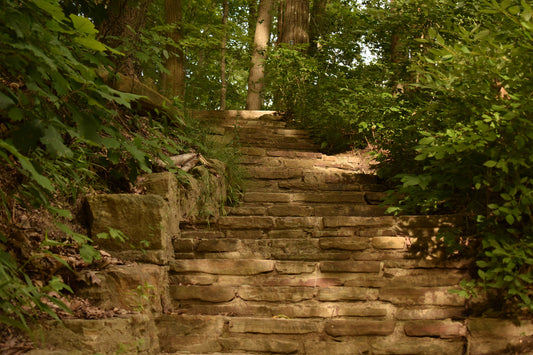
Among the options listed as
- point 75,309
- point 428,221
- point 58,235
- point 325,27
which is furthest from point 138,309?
point 325,27

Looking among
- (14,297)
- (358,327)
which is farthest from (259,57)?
(14,297)

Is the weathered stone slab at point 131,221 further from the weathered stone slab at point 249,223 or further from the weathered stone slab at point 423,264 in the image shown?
the weathered stone slab at point 423,264

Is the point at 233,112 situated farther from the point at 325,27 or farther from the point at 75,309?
the point at 75,309

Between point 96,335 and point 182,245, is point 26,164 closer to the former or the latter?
point 96,335

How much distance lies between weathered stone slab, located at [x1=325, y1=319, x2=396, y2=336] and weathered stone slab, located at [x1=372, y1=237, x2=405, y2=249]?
2.46 ft

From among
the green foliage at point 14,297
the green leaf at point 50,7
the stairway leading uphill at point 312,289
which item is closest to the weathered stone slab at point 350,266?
the stairway leading uphill at point 312,289

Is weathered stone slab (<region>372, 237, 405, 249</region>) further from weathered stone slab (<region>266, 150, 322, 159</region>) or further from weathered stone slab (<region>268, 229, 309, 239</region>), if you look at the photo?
weathered stone slab (<region>266, 150, 322, 159</region>)

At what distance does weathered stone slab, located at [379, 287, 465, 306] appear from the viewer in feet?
11.5

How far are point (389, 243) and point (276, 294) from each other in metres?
1.03

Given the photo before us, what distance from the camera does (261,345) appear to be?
3.13 m

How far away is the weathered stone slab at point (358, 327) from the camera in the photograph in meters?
3.24

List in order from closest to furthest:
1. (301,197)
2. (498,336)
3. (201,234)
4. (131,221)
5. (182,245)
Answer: (498,336), (131,221), (182,245), (201,234), (301,197)

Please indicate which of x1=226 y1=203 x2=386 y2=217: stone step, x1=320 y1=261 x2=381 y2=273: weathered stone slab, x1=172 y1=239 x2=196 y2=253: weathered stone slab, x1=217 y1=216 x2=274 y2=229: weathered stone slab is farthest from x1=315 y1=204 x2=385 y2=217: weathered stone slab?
x1=172 y1=239 x2=196 y2=253: weathered stone slab

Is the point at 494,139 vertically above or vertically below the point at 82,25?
below
